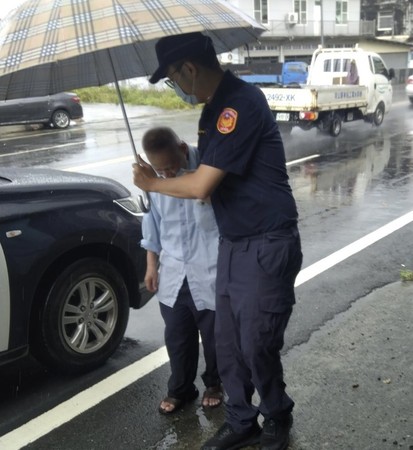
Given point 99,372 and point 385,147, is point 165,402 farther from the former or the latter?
point 385,147

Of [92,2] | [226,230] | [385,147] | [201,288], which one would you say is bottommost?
[385,147]

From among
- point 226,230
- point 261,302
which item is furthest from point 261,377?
point 226,230

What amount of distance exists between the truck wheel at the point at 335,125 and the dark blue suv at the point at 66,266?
11.4m

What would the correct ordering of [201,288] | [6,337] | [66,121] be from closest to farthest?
[201,288] → [6,337] → [66,121]

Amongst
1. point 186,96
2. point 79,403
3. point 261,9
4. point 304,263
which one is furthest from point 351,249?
point 261,9

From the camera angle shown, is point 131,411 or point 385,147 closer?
point 131,411

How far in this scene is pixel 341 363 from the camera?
12.0ft

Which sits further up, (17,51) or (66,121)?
(17,51)

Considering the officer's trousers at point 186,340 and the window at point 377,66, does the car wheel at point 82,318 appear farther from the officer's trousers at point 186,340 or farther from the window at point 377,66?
the window at point 377,66

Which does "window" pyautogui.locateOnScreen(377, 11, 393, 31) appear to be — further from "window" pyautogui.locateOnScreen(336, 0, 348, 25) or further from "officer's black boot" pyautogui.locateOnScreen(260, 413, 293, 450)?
"officer's black boot" pyautogui.locateOnScreen(260, 413, 293, 450)

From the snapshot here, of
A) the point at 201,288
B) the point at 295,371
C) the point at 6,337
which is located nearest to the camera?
the point at 201,288

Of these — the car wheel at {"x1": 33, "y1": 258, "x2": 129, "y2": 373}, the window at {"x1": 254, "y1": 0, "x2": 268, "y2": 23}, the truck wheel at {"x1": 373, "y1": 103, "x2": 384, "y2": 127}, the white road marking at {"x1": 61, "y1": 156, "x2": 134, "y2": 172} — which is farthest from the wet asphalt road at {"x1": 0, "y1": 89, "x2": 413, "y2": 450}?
the window at {"x1": 254, "y1": 0, "x2": 268, "y2": 23}

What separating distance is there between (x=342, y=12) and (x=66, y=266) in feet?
171

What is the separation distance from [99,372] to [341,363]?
1.50 meters
